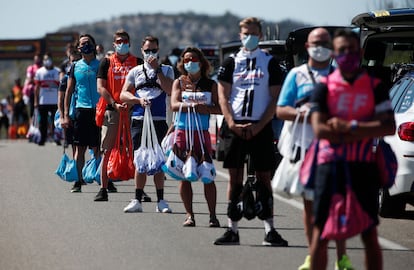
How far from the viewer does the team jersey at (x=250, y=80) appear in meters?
12.2

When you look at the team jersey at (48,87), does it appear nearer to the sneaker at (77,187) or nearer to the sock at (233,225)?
the sneaker at (77,187)

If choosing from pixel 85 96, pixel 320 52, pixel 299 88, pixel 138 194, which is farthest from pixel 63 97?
pixel 320 52

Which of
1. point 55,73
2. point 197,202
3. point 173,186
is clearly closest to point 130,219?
point 197,202

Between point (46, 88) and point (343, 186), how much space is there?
2064 cm

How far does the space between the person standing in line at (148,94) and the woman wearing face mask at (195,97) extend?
1.19 meters

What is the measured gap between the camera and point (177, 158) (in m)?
13.9

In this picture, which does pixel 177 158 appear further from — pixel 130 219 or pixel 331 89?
pixel 331 89

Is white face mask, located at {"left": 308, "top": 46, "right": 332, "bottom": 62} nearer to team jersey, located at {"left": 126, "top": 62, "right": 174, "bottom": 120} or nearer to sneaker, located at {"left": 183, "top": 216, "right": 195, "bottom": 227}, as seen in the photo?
sneaker, located at {"left": 183, "top": 216, "right": 195, "bottom": 227}

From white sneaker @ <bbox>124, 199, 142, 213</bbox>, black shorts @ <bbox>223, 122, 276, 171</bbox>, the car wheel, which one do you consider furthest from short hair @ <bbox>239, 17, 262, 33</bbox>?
white sneaker @ <bbox>124, 199, 142, 213</bbox>

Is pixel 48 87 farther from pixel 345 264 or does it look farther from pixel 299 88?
pixel 345 264

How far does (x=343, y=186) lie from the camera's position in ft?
30.1

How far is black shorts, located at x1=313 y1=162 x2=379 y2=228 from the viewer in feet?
30.0

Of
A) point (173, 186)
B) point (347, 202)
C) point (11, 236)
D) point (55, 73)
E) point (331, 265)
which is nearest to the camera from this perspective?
point (347, 202)

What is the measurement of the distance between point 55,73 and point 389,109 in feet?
70.2
